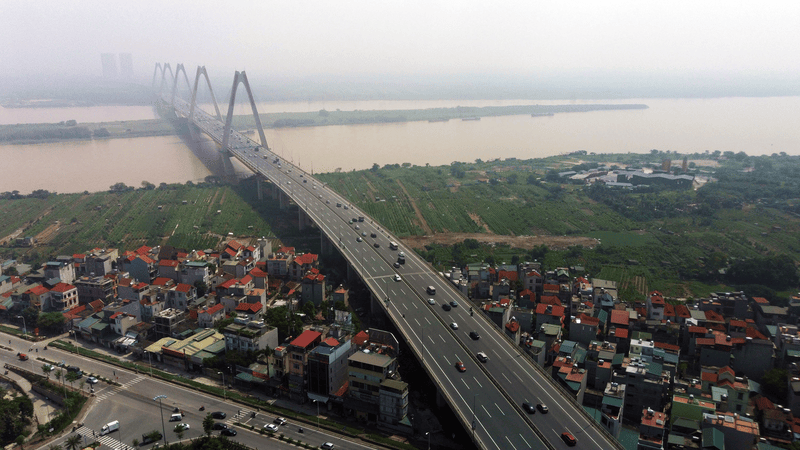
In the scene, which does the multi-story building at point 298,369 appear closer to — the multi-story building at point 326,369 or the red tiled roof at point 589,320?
the multi-story building at point 326,369

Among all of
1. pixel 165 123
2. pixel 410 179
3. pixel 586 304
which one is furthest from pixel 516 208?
pixel 165 123

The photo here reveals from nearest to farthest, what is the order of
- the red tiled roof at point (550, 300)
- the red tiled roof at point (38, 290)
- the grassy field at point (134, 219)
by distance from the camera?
the red tiled roof at point (550, 300), the red tiled roof at point (38, 290), the grassy field at point (134, 219)

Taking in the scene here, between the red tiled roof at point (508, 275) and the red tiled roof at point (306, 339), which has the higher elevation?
the red tiled roof at point (306, 339)

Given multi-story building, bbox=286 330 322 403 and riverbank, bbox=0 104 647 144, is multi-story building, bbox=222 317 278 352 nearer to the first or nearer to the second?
multi-story building, bbox=286 330 322 403

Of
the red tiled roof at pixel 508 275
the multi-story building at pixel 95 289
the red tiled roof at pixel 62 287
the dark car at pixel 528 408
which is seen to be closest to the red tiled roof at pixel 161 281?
the multi-story building at pixel 95 289

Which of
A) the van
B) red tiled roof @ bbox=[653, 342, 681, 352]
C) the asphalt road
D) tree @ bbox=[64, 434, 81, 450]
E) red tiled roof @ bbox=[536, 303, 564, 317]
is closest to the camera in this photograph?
the asphalt road

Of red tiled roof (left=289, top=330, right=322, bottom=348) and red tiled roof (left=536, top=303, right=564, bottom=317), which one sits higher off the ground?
red tiled roof (left=289, top=330, right=322, bottom=348)

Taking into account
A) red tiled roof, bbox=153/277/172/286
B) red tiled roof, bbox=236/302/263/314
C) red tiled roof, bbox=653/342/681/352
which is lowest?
red tiled roof, bbox=653/342/681/352

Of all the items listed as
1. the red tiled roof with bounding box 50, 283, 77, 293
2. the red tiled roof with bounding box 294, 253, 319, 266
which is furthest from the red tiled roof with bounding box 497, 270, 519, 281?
the red tiled roof with bounding box 50, 283, 77, 293

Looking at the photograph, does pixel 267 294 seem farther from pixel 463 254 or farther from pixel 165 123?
pixel 165 123
